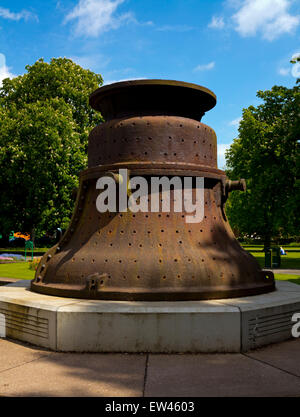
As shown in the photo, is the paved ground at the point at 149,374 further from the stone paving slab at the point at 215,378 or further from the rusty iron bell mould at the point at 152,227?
the rusty iron bell mould at the point at 152,227

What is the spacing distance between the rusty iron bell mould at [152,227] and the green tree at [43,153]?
16.7m

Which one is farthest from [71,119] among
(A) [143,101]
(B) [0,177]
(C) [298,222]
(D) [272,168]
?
(A) [143,101]

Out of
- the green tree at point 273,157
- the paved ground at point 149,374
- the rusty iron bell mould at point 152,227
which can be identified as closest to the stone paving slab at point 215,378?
the paved ground at point 149,374

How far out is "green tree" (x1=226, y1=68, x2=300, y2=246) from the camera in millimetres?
21953

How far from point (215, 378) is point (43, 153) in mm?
21091

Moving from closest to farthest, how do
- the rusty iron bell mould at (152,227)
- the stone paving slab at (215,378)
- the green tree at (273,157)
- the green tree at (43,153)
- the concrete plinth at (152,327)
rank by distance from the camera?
the stone paving slab at (215,378), the concrete plinth at (152,327), the rusty iron bell mould at (152,227), the green tree at (273,157), the green tree at (43,153)

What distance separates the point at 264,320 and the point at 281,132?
68.8ft

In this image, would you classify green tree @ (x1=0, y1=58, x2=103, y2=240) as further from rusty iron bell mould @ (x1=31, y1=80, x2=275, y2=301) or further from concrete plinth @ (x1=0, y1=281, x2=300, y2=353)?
concrete plinth @ (x1=0, y1=281, x2=300, y2=353)

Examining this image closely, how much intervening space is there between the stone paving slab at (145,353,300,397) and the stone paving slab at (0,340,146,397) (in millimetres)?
186

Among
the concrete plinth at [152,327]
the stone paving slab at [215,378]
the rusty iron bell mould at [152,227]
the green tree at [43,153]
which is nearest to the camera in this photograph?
the stone paving slab at [215,378]

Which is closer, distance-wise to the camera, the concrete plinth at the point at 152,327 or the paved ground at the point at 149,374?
the paved ground at the point at 149,374

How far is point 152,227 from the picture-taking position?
5.55 metres

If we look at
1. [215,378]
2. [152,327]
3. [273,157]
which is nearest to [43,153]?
[273,157]

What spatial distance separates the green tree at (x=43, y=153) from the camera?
22.5 m
